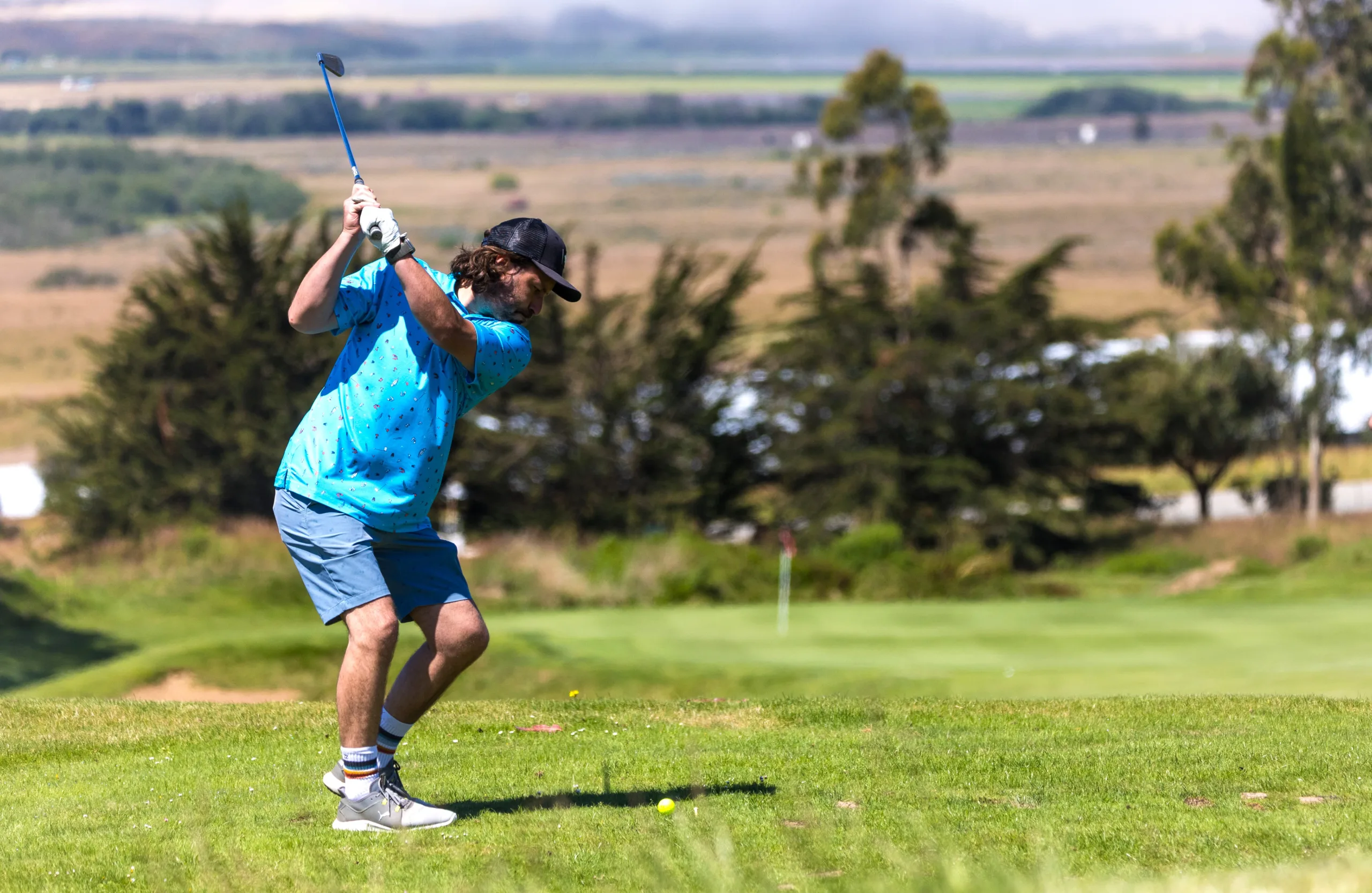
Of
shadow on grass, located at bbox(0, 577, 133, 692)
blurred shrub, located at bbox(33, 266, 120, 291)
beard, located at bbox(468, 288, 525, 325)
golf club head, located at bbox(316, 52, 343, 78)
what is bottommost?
blurred shrub, located at bbox(33, 266, 120, 291)

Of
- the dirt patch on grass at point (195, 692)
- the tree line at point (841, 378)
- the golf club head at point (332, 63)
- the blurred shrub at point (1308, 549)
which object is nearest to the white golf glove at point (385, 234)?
the golf club head at point (332, 63)

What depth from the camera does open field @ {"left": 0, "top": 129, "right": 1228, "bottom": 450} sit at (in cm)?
9406

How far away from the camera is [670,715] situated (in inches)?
337

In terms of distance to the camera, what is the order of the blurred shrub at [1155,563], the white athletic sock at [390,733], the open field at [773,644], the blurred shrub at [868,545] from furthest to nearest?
1. the blurred shrub at [1155,563]
2. the blurred shrub at [868,545]
3. the open field at [773,644]
4. the white athletic sock at [390,733]

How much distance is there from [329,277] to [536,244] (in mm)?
750

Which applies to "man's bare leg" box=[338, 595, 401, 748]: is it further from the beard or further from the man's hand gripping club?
the beard

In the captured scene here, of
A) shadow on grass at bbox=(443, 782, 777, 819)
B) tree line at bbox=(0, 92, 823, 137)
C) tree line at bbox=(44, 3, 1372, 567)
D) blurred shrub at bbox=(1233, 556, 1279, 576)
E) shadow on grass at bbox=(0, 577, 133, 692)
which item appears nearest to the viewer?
shadow on grass at bbox=(443, 782, 777, 819)

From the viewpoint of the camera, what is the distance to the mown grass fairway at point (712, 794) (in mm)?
5105

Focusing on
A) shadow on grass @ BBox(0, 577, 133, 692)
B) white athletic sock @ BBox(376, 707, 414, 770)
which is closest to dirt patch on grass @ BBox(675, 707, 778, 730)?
white athletic sock @ BBox(376, 707, 414, 770)

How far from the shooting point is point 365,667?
556cm

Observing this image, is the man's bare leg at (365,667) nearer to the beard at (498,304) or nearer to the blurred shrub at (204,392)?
the beard at (498,304)

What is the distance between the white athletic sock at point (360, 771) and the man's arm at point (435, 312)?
50.1 inches

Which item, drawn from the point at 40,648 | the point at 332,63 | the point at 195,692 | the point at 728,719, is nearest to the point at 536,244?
the point at 332,63

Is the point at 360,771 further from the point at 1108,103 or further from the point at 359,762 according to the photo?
the point at 1108,103
